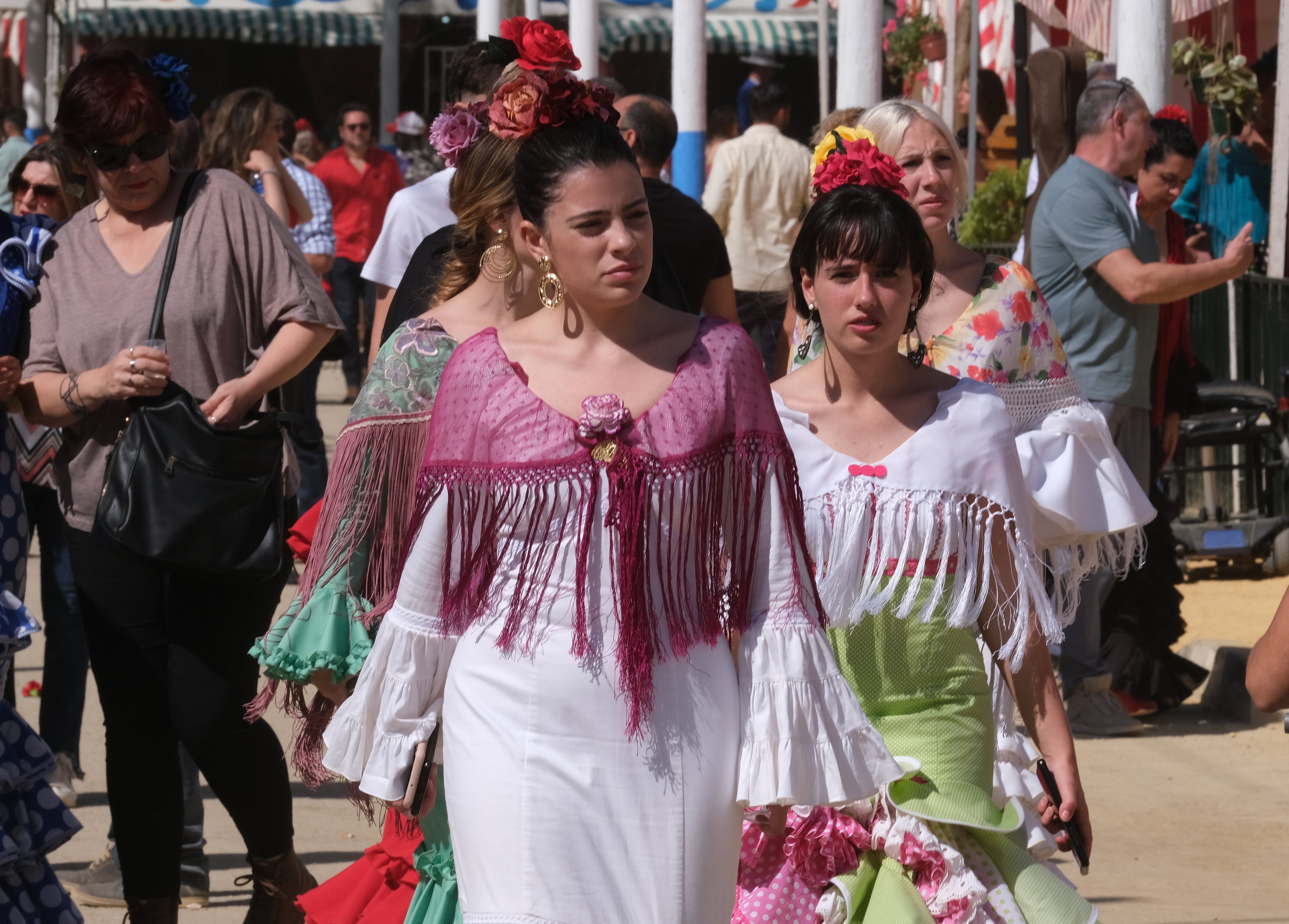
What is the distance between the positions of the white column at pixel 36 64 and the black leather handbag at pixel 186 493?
15987 millimetres

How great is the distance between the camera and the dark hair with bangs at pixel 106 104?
402cm

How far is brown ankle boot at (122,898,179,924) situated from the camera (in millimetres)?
4160

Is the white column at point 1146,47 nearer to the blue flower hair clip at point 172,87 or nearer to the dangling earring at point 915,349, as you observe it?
the dangling earring at point 915,349

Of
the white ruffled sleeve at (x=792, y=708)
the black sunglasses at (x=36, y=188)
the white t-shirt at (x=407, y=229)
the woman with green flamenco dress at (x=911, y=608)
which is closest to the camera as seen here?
the white ruffled sleeve at (x=792, y=708)

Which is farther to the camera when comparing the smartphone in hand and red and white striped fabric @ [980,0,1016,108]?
red and white striped fabric @ [980,0,1016,108]

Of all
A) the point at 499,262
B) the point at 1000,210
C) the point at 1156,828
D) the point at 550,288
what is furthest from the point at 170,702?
the point at 1000,210

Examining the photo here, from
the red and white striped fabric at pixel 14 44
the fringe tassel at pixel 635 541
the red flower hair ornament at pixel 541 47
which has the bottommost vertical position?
the fringe tassel at pixel 635 541

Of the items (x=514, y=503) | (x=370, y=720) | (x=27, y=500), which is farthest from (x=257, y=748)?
(x=27, y=500)

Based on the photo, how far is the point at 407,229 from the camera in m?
5.18

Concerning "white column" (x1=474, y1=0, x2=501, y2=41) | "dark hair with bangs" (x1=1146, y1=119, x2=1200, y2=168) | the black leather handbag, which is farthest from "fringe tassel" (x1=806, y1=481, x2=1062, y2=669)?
"white column" (x1=474, y1=0, x2=501, y2=41)

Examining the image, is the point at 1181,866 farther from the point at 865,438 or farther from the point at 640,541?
the point at 640,541

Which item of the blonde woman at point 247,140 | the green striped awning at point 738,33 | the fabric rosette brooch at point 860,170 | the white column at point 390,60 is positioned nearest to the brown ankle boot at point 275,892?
the fabric rosette brooch at point 860,170

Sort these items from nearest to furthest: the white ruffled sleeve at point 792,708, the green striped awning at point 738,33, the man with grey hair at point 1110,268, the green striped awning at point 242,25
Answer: the white ruffled sleeve at point 792,708 < the man with grey hair at point 1110,268 < the green striped awning at point 242,25 < the green striped awning at point 738,33

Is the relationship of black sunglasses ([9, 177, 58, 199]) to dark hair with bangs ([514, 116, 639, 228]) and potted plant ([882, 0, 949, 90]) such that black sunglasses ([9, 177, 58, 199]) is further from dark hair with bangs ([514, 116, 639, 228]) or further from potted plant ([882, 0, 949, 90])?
potted plant ([882, 0, 949, 90])
